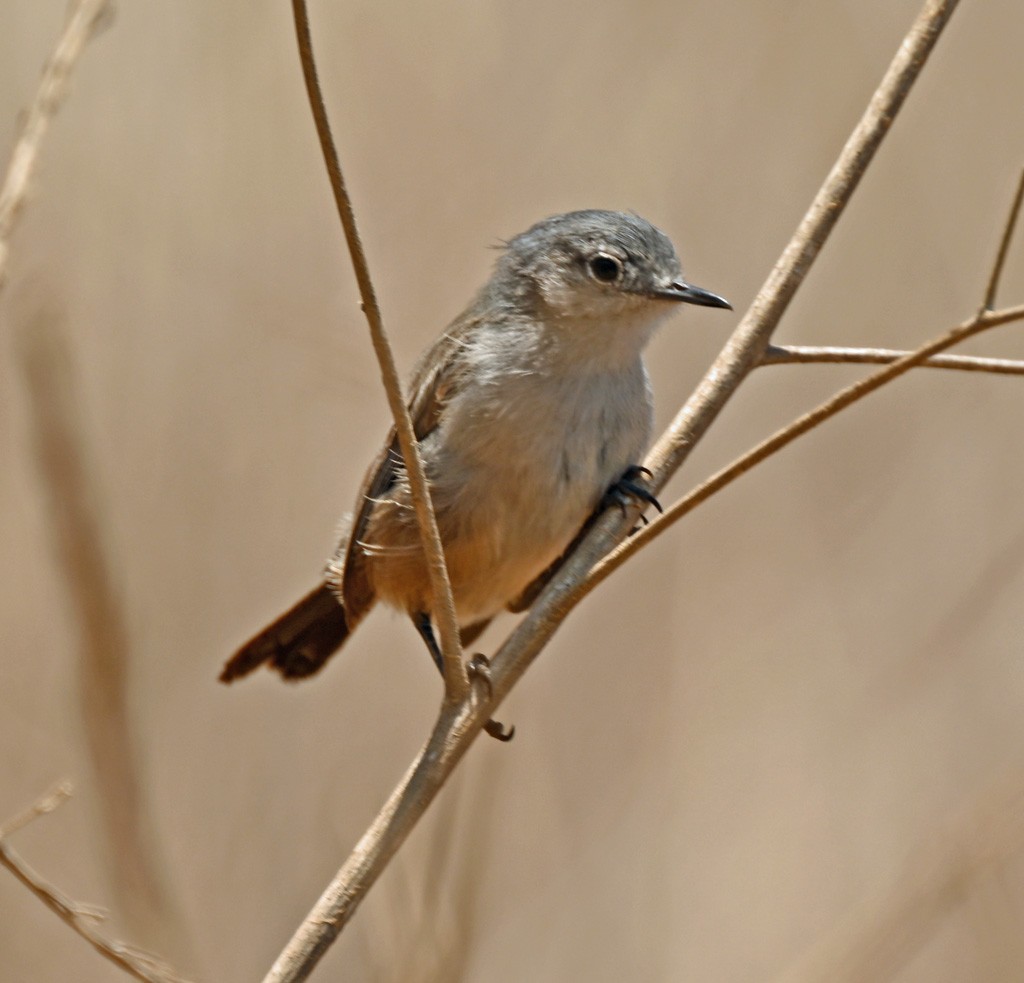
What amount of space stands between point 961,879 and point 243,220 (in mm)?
2980

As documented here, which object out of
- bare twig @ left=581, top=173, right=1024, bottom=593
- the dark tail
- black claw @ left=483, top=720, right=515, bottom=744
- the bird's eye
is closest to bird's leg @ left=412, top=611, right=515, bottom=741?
black claw @ left=483, top=720, right=515, bottom=744

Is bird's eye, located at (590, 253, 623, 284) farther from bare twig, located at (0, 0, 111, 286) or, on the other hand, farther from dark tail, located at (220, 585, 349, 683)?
bare twig, located at (0, 0, 111, 286)

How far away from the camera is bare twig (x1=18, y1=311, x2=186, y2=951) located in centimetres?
271

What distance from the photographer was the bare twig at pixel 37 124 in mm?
1643

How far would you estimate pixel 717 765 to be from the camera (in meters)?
4.04

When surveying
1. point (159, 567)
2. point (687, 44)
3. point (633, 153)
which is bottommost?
point (159, 567)

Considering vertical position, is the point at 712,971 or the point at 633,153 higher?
the point at 633,153

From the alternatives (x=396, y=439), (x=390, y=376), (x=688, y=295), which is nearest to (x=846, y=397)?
(x=390, y=376)

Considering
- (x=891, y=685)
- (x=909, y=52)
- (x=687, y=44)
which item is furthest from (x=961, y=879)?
(x=687, y=44)

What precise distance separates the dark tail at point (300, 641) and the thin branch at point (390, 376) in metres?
1.40

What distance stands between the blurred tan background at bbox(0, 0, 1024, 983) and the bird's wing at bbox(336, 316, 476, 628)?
60 cm

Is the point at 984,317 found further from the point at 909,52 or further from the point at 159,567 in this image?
the point at 159,567

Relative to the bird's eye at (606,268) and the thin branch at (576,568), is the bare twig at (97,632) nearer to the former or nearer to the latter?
the thin branch at (576,568)

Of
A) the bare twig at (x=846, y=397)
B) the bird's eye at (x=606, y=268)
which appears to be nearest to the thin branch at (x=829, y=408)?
the bare twig at (x=846, y=397)
